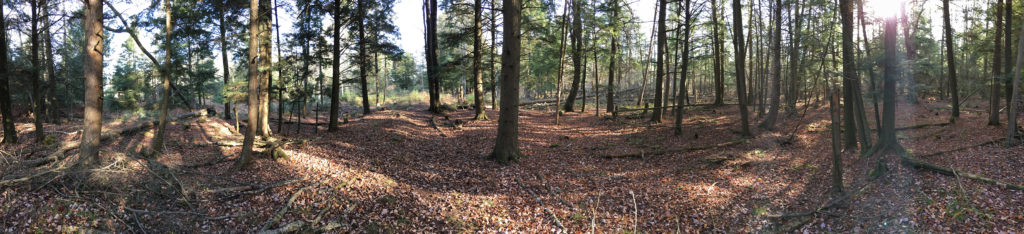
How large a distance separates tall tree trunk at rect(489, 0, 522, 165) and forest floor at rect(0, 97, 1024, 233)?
42 cm

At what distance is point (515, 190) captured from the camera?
8133mm

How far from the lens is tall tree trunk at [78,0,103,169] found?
21.0ft

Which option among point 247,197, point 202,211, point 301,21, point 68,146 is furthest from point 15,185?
point 301,21

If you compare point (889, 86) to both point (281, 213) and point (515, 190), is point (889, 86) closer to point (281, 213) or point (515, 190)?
point (515, 190)

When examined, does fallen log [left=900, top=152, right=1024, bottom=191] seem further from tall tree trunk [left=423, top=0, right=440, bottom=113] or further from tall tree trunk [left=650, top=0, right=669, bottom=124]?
tall tree trunk [left=423, top=0, right=440, bottom=113]

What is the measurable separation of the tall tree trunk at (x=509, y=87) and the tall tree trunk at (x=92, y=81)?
739 centimetres

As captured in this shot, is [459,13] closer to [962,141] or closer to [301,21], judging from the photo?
[301,21]

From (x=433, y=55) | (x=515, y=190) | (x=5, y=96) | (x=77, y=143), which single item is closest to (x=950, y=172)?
(x=515, y=190)

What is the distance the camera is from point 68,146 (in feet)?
29.6

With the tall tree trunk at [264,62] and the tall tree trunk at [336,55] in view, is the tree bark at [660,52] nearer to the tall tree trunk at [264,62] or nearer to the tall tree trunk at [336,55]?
the tall tree trunk at [336,55]

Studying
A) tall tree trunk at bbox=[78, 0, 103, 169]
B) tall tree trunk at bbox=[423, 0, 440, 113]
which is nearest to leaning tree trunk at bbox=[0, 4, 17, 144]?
tall tree trunk at bbox=[78, 0, 103, 169]

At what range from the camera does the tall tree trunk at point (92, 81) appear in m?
6.40

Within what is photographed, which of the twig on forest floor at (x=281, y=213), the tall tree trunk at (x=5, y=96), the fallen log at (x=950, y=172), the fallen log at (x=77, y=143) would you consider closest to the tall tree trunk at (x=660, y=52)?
the fallen log at (x=950, y=172)

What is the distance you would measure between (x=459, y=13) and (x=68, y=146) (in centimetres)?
1304
